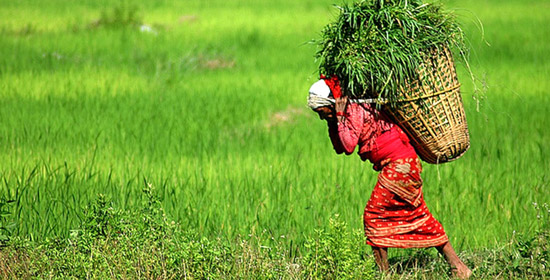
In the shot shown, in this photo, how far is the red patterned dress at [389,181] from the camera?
12.9 feet

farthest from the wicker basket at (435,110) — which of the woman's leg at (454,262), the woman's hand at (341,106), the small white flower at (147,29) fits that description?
the small white flower at (147,29)

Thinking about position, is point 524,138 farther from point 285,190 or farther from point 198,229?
point 198,229

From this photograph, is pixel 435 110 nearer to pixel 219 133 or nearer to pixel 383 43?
pixel 383 43

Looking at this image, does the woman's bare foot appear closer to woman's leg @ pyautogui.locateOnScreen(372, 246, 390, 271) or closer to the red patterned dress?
the red patterned dress

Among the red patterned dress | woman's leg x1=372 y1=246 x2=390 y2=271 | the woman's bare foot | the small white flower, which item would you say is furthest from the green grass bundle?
the small white flower

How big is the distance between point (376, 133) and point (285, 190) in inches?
62.9

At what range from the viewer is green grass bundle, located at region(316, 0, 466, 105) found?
3.80 metres

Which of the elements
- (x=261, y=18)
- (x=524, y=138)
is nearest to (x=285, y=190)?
(x=524, y=138)

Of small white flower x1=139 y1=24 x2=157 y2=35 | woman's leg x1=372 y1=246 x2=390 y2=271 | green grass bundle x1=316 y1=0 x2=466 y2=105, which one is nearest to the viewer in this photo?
green grass bundle x1=316 y1=0 x2=466 y2=105

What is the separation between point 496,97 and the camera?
27.6 ft

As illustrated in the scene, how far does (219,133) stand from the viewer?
7.02 meters

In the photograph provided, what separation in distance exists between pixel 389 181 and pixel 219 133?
3.25m

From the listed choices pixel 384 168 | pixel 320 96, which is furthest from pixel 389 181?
pixel 320 96

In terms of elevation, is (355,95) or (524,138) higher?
(355,95)
